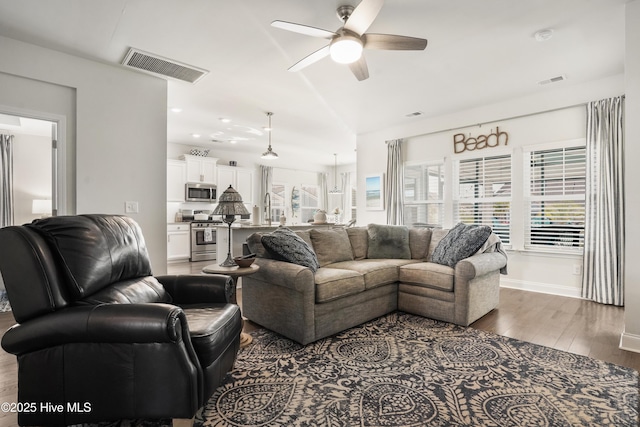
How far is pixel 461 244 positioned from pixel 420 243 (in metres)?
0.72

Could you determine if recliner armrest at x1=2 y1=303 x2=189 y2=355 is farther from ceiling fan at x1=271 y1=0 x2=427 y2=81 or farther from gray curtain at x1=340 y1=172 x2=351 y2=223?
gray curtain at x1=340 y1=172 x2=351 y2=223

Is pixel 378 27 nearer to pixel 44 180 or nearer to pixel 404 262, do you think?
pixel 404 262

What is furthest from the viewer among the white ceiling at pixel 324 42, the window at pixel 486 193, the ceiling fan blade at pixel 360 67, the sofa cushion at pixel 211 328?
the window at pixel 486 193

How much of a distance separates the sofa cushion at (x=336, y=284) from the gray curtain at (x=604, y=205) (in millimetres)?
3048

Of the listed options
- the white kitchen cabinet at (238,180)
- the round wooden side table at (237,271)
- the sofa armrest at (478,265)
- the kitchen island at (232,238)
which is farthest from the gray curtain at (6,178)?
the sofa armrest at (478,265)

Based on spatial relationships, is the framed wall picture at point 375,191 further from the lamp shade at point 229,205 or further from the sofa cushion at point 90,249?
the sofa cushion at point 90,249

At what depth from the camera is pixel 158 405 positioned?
146 centimetres

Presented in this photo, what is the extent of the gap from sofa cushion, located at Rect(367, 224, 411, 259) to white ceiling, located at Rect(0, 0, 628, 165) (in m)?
1.90

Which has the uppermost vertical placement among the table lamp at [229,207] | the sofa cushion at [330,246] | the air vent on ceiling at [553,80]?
the air vent on ceiling at [553,80]

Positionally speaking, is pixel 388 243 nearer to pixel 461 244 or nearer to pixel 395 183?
pixel 461 244

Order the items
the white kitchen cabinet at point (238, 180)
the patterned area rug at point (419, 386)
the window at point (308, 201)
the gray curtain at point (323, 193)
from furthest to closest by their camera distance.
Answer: the gray curtain at point (323, 193) → the window at point (308, 201) → the white kitchen cabinet at point (238, 180) → the patterned area rug at point (419, 386)

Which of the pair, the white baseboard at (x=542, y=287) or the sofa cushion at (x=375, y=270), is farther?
the white baseboard at (x=542, y=287)

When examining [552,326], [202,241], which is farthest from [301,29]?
[202,241]

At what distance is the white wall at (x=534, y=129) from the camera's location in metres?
4.09
